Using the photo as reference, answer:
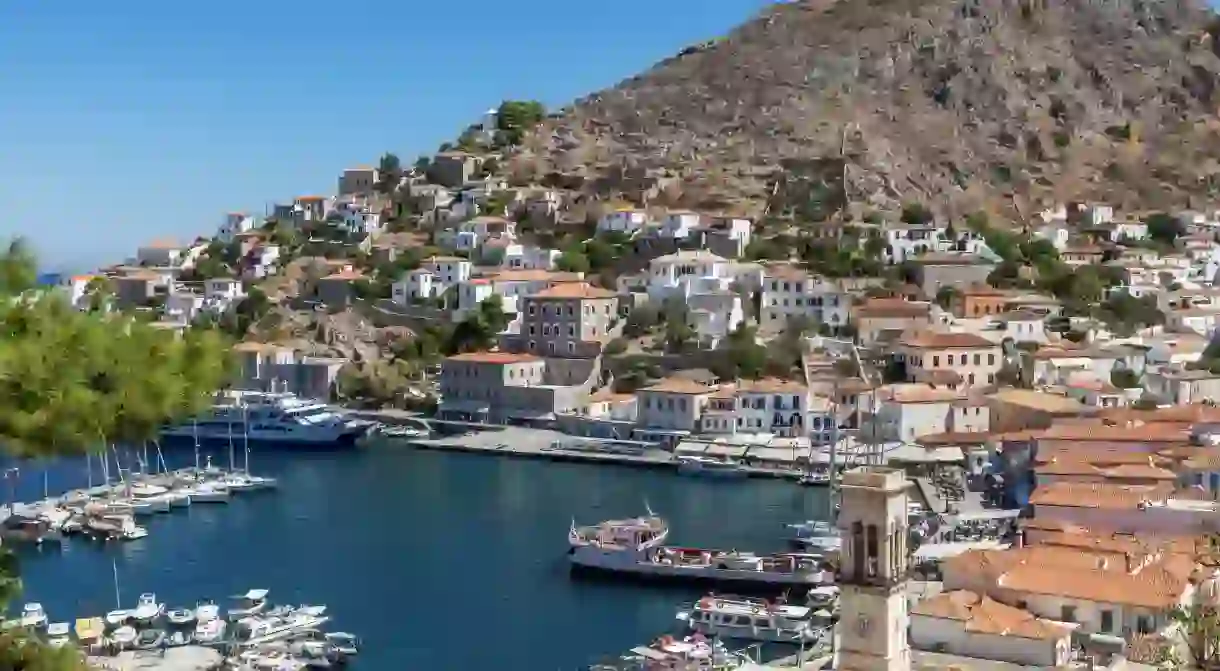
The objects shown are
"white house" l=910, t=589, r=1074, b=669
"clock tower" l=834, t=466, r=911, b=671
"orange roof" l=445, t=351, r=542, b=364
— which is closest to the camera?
"clock tower" l=834, t=466, r=911, b=671

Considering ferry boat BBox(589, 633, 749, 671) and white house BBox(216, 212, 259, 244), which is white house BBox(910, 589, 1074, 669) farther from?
white house BBox(216, 212, 259, 244)

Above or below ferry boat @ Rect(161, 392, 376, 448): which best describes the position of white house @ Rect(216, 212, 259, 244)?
above

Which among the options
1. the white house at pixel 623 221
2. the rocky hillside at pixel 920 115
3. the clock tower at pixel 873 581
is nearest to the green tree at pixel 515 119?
the rocky hillside at pixel 920 115

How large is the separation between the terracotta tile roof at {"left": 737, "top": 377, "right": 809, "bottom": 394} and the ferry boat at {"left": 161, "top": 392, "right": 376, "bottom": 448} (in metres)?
6.70

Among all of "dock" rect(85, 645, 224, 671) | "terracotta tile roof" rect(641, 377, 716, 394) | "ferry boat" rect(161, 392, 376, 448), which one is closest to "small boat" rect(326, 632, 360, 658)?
"dock" rect(85, 645, 224, 671)

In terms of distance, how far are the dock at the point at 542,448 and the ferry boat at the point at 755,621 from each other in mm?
7572

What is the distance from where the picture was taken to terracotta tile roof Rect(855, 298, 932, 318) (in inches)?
1044

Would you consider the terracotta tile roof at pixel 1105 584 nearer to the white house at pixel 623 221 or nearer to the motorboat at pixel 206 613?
the motorboat at pixel 206 613

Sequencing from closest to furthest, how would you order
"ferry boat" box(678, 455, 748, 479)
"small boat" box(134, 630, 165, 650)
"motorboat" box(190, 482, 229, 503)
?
"small boat" box(134, 630, 165, 650)
"motorboat" box(190, 482, 229, 503)
"ferry boat" box(678, 455, 748, 479)

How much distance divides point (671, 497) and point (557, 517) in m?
1.93

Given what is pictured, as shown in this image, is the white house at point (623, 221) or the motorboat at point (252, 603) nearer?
the motorboat at point (252, 603)

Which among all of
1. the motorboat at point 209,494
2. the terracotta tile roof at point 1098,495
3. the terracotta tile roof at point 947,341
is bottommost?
the motorboat at point 209,494

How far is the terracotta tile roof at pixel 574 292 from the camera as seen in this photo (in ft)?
91.3

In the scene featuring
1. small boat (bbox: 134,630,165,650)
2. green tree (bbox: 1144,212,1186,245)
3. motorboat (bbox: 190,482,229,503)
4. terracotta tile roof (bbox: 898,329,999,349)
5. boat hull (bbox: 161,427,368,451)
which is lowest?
small boat (bbox: 134,630,165,650)
